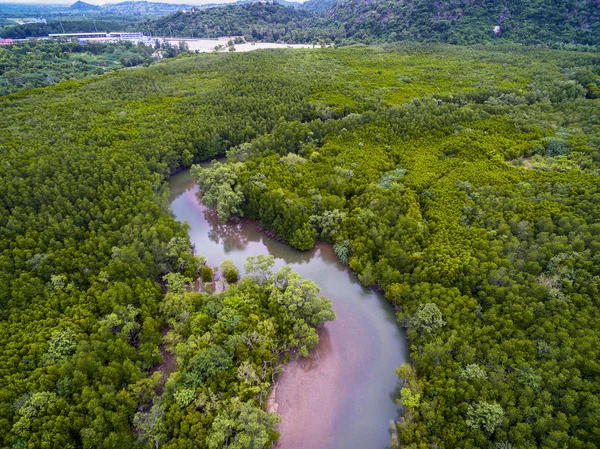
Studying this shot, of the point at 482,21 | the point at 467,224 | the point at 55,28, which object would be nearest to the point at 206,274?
the point at 467,224

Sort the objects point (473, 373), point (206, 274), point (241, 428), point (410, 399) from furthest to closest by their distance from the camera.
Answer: point (206, 274) < point (473, 373) < point (410, 399) < point (241, 428)

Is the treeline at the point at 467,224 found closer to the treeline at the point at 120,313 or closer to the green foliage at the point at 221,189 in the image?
the green foliage at the point at 221,189

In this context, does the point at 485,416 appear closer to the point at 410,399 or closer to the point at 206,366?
the point at 410,399

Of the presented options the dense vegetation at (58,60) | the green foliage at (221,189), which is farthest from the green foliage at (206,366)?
the dense vegetation at (58,60)

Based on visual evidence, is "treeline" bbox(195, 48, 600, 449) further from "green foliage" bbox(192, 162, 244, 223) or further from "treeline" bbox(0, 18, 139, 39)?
"treeline" bbox(0, 18, 139, 39)

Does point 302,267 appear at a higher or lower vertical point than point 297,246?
lower

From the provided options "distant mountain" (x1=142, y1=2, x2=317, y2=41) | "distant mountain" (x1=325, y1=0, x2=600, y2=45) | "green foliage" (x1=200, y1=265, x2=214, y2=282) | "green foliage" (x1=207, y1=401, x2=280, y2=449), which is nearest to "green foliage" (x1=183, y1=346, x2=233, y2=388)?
"green foliage" (x1=207, y1=401, x2=280, y2=449)

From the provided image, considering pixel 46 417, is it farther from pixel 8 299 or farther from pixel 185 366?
pixel 8 299
